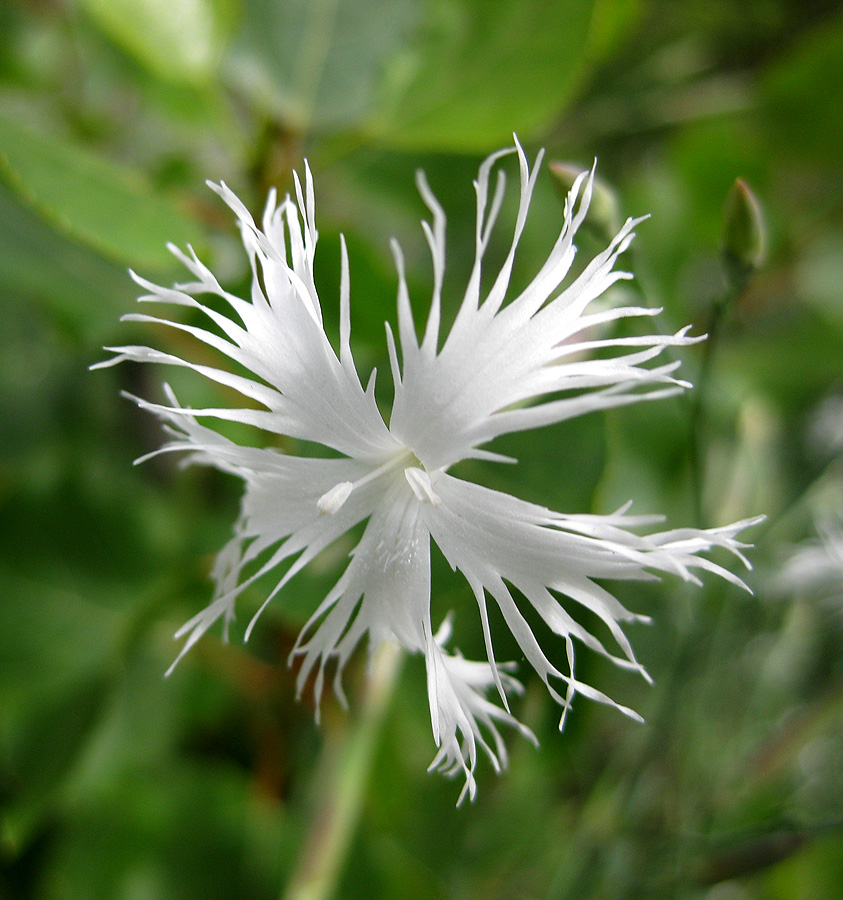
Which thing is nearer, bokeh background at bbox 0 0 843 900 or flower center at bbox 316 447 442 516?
flower center at bbox 316 447 442 516

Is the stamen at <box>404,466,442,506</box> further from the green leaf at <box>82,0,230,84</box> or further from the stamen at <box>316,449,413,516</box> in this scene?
the green leaf at <box>82,0,230,84</box>

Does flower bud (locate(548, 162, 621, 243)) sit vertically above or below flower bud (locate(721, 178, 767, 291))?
below

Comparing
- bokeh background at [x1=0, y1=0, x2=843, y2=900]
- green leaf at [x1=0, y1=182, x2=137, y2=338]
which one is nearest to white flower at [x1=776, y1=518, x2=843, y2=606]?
bokeh background at [x1=0, y1=0, x2=843, y2=900]

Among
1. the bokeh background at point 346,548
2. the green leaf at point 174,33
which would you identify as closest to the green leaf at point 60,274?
the bokeh background at point 346,548

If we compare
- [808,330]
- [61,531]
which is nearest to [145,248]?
[61,531]

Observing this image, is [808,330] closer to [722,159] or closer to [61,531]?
[722,159]
